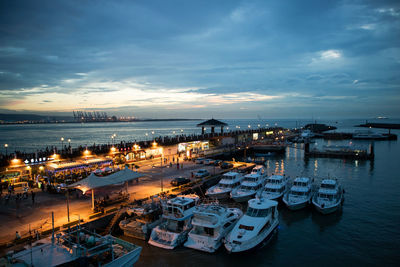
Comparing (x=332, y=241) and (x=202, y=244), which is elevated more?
(x=202, y=244)

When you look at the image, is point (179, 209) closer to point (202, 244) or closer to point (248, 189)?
point (202, 244)

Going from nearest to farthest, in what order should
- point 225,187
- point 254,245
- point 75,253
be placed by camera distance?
point 75,253 < point 254,245 < point 225,187

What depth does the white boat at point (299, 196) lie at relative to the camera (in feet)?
73.2

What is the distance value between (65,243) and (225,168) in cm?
2694

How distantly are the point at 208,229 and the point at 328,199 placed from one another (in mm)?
13255

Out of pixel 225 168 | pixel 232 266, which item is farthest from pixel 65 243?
pixel 225 168

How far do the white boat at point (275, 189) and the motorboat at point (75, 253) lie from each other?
52.2 feet

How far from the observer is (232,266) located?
1442 centimetres

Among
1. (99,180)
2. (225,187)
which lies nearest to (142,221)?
(99,180)

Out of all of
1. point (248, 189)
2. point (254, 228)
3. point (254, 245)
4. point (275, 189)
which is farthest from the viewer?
point (248, 189)

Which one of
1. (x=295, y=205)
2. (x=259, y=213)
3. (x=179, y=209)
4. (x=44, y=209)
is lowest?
(x=295, y=205)

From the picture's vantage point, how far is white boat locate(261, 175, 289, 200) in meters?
24.1

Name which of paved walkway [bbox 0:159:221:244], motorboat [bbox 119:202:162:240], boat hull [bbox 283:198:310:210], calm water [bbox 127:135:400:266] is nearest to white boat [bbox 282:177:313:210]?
boat hull [bbox 283:198:310:210]

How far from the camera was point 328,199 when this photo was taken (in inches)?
889
